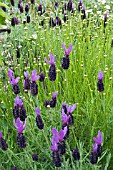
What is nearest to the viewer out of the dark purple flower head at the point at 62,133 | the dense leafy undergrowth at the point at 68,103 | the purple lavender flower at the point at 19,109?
the dark purple flower head at the point at 62,133

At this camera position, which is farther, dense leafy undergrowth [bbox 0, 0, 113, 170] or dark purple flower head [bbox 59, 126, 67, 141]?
dense leafy undergrowth [bbox 0, 0, 113, 170]

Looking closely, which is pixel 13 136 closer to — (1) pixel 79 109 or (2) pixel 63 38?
(1) pixel 79 109

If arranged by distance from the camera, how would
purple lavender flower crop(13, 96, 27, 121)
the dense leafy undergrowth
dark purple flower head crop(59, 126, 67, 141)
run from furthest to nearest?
the dense leafy undergrowth
purple lavender flower crop(13, 96, 27, 121)
dark purple flower head crop(59, 126, 67, 141)

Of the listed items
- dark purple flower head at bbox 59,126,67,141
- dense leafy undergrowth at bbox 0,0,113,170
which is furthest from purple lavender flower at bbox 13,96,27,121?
dark purple flower head at bbox 59,126,67,141

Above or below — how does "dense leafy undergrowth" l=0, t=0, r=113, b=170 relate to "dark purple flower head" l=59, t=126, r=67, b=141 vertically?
below

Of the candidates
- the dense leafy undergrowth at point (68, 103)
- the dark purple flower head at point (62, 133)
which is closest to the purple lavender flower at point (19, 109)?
the dense leafy undergrowth at point (68, 103)

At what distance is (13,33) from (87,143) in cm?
179

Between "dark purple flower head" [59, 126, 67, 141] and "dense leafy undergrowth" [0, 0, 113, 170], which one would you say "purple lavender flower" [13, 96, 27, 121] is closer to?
"dense leafy undergrowth" [0, 0, 113, 170]

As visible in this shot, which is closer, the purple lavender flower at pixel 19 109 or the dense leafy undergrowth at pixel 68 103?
the purple lavender flower at pixel 19 109

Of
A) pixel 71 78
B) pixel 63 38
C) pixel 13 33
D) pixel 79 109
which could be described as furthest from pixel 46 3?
pixel 79 109

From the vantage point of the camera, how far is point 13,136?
2201 mm

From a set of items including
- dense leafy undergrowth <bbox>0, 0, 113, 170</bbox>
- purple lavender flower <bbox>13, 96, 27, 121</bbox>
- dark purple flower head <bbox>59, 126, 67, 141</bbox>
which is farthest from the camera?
dense leafy undergrowth <bbox>0, 0, 113, 170</bbox>

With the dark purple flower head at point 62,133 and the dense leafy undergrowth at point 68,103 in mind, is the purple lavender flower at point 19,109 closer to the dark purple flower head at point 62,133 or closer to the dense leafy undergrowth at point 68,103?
the dense leafy undergrowth at point 68,103

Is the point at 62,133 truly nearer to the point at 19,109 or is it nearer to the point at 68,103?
the point at 19,109
